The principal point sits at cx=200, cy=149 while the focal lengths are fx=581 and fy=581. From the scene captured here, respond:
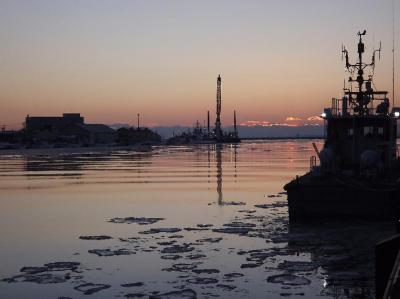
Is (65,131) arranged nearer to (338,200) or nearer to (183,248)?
(338,200)

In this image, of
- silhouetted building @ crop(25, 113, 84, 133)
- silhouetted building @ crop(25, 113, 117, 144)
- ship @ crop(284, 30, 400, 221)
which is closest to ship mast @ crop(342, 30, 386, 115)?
ship @ crop(284, 30, 400, 221)

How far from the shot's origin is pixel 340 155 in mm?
23781

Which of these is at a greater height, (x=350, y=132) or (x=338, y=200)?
(x=350, y=132)

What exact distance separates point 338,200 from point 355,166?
3.97 meters

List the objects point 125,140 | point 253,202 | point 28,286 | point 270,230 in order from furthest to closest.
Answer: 1. point 125,140
2. point 253,202
3. point 270,230
4. point 28,286

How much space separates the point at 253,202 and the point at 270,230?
747 centimetres

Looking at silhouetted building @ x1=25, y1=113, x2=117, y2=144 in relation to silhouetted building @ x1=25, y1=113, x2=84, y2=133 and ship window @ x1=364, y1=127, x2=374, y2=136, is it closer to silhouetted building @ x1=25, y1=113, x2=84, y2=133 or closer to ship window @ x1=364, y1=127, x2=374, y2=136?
silhouetted building @ x1=25, y1=113, x2=84, y2=133

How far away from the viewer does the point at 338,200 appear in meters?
19.7

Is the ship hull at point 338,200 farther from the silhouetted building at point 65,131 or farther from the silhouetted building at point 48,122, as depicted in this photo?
the silhouetted building at point 48,122

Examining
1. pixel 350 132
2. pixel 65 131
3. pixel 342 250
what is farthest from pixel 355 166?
pixel 65 131

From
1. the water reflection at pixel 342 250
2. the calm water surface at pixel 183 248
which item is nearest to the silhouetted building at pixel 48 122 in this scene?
the calm water surface at pixel 183 248

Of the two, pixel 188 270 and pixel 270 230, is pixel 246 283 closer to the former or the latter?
pixel 188 270

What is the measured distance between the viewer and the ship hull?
1942 centimetres

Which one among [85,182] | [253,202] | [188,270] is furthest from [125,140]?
[188,270]
